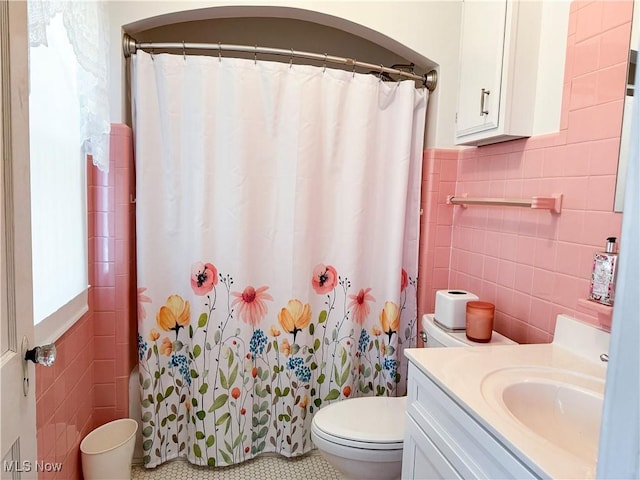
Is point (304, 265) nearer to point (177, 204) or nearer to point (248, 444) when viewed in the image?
point (177, 204)

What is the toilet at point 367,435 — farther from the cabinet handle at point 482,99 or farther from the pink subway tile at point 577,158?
the cabinet handle at point 482,99

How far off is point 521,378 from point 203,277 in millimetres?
1310

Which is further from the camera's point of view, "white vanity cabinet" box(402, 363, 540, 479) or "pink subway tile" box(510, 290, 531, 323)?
"pink subway tile" box(510, 290, 531, 323)

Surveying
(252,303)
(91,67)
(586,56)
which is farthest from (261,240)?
(586,56)

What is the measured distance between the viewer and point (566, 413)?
1088mm

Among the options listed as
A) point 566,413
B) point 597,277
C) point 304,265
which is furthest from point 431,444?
point 304,265

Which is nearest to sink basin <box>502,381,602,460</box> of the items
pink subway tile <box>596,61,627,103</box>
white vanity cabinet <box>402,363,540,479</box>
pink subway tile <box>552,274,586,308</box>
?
white vanity cabinet <box>402,363,540,479</box>

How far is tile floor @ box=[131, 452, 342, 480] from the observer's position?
1889mm

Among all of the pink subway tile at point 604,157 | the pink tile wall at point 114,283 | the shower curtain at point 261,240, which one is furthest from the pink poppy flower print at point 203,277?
the pink subway tile at point 604,157

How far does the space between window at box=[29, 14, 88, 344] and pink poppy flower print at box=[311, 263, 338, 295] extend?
976 mm

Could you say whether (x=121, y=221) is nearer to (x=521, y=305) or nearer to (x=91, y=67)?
(x=91, y=67)

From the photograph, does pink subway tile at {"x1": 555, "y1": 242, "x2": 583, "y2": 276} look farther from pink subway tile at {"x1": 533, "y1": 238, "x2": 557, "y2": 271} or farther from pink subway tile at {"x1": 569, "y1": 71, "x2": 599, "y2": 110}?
pink subway tile at {"x1": 569, "y1": 71, "x2": 599, "y2": 110}

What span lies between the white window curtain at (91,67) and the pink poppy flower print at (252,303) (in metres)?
0.76

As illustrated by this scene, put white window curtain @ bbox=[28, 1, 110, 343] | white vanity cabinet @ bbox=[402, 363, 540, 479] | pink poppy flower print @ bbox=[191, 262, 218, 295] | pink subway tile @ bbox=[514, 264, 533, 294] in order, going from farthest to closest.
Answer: pink poppy flower print @ bbox=[191, 262, 218, 295] < pink subway tile @ bbox=[514, 264, 533, 294] < white window curtain @ bbox=[28, 1, 110, 343] < white vanity cabinet @ bbox=[402, 363, 540, 479]
